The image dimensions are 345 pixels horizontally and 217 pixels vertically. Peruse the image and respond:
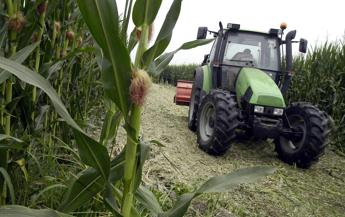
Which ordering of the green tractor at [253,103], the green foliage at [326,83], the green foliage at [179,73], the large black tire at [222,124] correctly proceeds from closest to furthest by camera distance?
the large black tire at [222,124] < the green tractor at [253,103] < the green foliage at [326,83] < the green foliage at [179,73]

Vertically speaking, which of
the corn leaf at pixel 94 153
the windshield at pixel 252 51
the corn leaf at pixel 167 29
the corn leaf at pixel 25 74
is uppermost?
the windshield at pixel 252 51

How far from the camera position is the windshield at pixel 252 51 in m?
4.72

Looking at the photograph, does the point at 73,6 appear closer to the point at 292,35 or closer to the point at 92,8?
the point at 92,8

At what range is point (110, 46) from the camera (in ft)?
2.66

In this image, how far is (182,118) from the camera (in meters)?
6.58

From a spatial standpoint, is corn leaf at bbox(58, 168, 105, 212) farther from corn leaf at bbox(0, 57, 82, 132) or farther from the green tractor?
the green tractor

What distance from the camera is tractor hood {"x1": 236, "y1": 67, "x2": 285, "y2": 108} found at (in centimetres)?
404

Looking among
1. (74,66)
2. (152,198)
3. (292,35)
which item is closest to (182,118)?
(292,35)

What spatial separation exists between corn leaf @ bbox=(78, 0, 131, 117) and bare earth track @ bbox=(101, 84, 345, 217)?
4.35ft

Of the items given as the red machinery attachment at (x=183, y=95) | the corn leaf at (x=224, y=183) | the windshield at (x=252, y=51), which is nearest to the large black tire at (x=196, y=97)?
the windshield at (x=252, y=51)

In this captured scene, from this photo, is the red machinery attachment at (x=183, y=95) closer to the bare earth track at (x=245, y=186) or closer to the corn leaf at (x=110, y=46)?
the bare earth track at (x=245, y=186)

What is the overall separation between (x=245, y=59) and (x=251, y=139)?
3.42 feet

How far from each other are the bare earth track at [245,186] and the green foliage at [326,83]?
117 cm

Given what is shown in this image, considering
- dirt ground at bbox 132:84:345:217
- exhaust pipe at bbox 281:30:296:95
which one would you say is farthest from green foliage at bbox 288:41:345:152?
Answer: exhaust pipe at bbox 281:30:296:95
